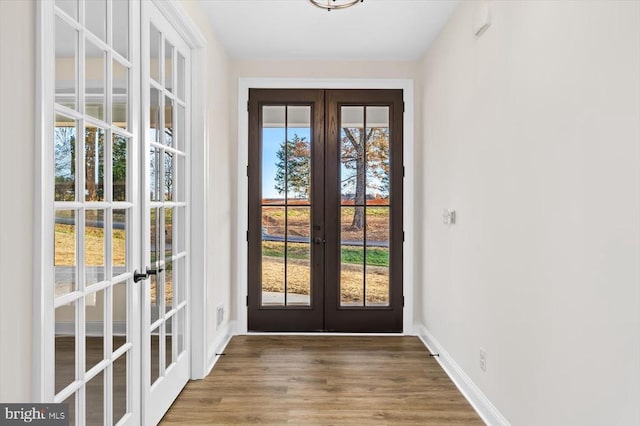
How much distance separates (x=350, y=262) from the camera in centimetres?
431

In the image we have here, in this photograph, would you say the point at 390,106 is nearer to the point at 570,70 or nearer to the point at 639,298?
the point at 570,70

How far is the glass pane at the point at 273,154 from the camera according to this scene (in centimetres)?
430

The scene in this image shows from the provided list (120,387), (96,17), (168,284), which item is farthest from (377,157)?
(120,387)

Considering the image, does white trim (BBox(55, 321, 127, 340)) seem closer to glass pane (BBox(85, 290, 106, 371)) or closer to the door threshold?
glass pane (BBox(85, 290, 106, 371))

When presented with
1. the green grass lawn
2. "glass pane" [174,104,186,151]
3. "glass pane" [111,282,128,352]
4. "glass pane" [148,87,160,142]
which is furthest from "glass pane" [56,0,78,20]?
the green grass lawn

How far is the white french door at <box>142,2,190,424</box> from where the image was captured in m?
2.31

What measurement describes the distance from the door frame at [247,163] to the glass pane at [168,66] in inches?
59.0

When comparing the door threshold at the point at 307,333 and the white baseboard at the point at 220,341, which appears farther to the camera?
the door threshold at the point at 307,333

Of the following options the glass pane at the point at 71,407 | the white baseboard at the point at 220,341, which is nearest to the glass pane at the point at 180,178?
the white baseboard at the point at 220,341

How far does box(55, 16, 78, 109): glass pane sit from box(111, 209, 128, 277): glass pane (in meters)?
0.57

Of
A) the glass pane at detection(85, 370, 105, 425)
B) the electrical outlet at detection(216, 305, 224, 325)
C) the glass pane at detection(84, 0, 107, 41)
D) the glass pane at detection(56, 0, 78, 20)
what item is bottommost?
the electrical outlet at detection(216, 305, 224, 325)

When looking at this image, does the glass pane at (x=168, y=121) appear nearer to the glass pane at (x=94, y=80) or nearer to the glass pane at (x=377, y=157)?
the glass pane at (x=94, y=80)
